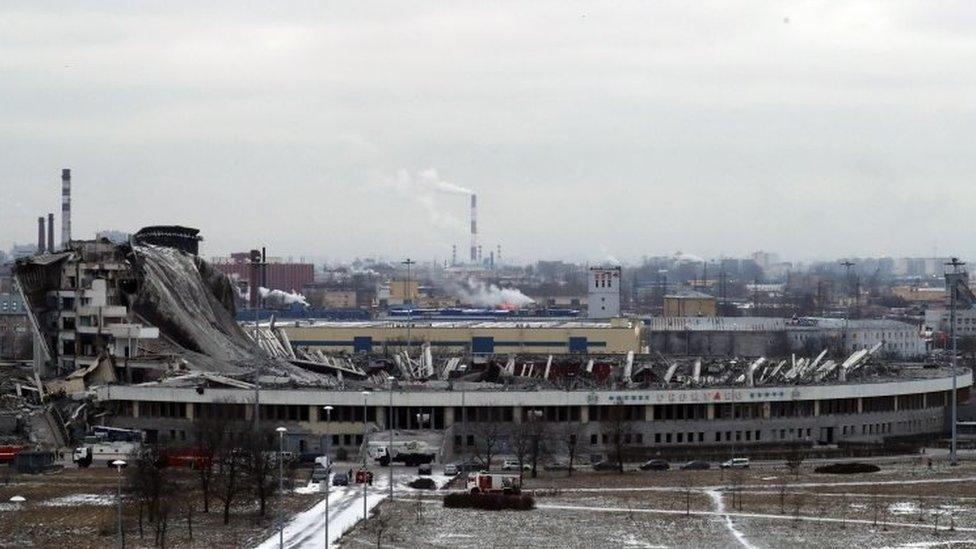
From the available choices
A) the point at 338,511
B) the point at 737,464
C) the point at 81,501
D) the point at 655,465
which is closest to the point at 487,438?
the point at 655,465

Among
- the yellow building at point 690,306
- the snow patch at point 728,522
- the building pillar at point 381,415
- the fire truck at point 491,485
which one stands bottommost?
the snow patch at point 728,522

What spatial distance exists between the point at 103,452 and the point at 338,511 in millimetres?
15479

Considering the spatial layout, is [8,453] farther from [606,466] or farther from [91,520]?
[606,466]

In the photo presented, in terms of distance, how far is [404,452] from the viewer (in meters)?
60.6

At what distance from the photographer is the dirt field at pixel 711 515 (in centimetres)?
4322

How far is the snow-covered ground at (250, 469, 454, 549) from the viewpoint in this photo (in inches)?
1674

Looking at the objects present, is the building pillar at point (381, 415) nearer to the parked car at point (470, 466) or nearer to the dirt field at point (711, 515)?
the parked car at point (470, 466)

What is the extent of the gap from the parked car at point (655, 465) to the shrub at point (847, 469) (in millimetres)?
5087

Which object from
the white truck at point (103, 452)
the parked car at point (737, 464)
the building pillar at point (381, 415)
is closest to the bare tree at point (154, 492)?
the white truck at point (103, 452)

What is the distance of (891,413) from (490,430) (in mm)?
19679

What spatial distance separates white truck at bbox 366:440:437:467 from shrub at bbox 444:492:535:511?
33.5ft

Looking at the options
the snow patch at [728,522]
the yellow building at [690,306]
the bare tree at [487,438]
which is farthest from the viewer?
the yellow building at [690,306]

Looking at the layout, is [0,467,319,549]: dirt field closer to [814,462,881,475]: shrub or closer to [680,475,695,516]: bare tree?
[680,475,695,516]: bare tree

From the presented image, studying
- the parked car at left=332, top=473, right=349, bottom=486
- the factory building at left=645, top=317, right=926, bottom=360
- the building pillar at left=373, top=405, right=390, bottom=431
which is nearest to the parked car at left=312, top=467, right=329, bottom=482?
the parked car at left=332, top=473, right=349, bottom=486
